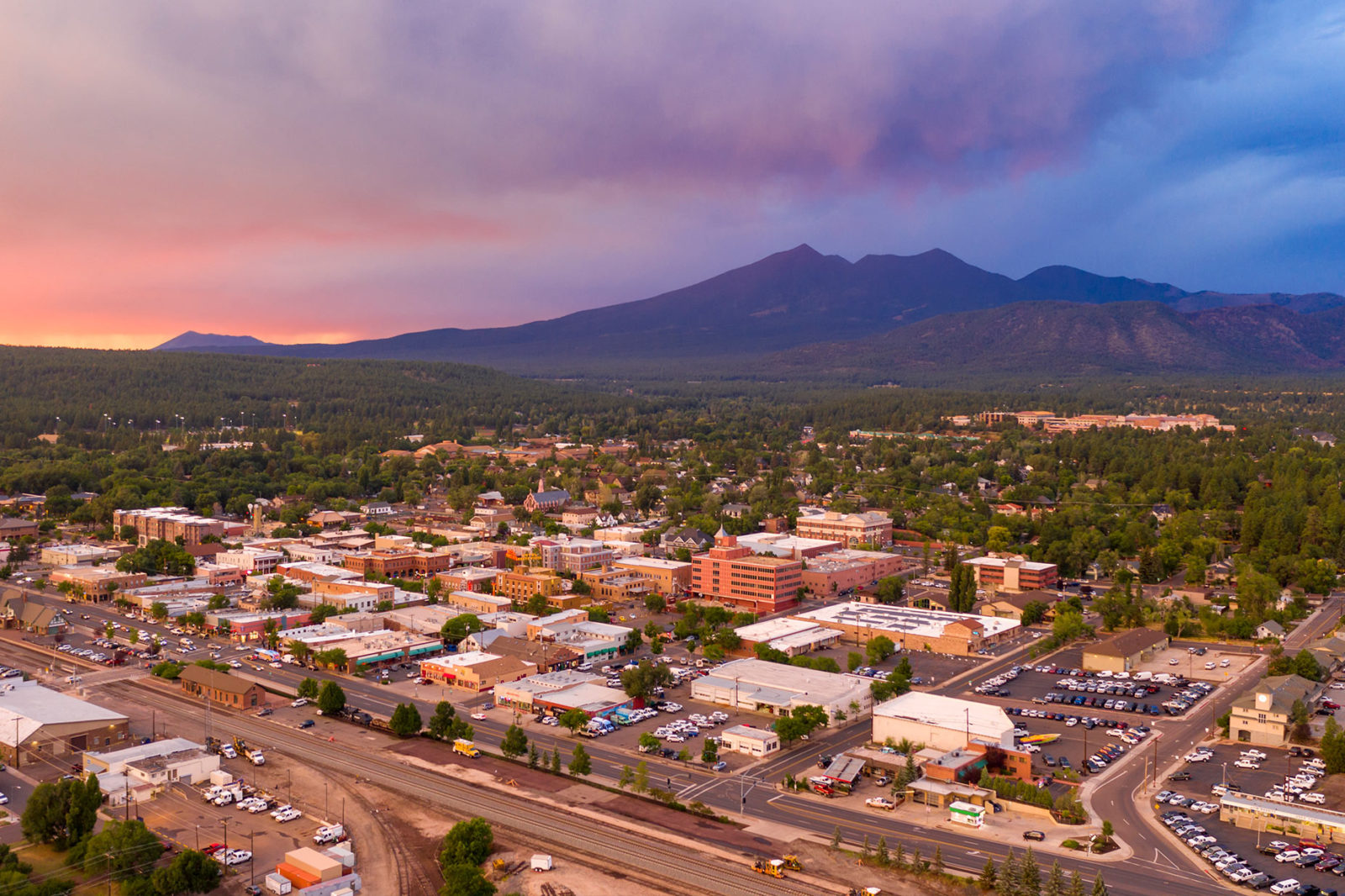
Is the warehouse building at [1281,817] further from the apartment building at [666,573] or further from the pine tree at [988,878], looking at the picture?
the apartment building at [666,573]

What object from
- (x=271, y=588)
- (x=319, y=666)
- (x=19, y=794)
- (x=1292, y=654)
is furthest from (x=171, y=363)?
(x=1292, y=654)

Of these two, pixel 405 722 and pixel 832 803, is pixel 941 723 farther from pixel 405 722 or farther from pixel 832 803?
pixel 405 722

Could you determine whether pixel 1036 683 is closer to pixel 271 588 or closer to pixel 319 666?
pixel 319 666

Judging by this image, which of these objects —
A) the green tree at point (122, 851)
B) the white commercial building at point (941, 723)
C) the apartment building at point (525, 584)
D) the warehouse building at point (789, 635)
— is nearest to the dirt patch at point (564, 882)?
the green tree at point (122, 851)

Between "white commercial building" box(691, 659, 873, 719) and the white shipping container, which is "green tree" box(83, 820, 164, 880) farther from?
"white commercial building" box(691, 659, 873, 719)

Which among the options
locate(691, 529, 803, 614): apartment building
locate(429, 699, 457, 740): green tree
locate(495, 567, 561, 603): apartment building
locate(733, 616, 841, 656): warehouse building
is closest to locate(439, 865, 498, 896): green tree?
locate(429, 699, 457, 740): green tree

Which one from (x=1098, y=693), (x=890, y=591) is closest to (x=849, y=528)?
(x=890, y=591)

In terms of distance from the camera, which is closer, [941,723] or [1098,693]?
[941,723]
